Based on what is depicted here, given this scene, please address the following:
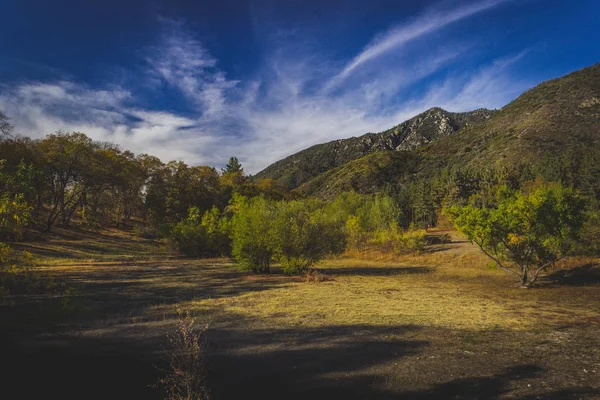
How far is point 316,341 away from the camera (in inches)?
364

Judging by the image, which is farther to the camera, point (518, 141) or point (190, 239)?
point (518, 141)

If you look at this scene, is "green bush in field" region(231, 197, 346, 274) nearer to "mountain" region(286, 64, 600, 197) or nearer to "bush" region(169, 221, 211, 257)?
"bush" region(169, 221, 211, 257)

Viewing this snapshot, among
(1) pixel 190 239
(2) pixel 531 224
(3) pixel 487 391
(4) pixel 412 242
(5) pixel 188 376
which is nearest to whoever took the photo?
(5) pixel 188 376

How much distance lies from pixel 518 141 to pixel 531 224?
12529cm

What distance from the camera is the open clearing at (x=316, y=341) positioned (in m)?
6.50

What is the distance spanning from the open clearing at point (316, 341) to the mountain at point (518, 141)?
98.5 meters

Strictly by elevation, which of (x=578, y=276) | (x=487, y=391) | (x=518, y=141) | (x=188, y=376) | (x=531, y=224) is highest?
(x=518, y=141)

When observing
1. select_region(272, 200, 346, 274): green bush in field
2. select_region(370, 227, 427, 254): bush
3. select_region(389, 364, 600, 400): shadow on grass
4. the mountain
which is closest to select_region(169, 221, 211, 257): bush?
select_region(272, 200, 346, 274): green bush in field

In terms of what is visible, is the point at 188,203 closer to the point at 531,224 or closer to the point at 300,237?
the point at 300,237

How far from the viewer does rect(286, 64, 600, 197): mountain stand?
109 m

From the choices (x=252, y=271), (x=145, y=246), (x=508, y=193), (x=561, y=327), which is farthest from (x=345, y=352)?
(x=145, y=246)

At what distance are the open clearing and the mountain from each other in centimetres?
9855

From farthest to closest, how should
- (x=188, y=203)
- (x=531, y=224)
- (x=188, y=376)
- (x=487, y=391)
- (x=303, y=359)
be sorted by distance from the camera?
1. (x=188, y=203)
2. (x=531, y=224)
3. (x=303, y=359)
4. (x=487, y=391)
5. (x=188, y=376)

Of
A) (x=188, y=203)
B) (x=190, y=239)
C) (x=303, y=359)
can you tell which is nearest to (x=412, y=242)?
(x=190, y=239)
